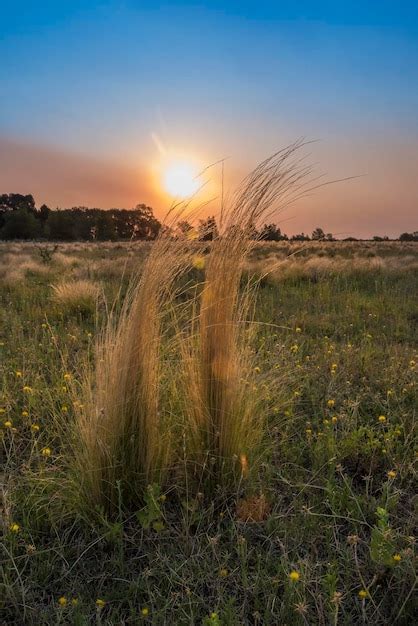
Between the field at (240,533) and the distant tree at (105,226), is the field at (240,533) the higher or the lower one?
the lower one

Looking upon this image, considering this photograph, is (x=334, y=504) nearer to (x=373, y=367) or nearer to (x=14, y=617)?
(x=14, y=617)

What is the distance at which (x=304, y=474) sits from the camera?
7.92 feet

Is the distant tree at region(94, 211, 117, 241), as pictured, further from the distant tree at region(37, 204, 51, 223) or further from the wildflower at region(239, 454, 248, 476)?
the distant tree at region(37, 204, 51, 223)

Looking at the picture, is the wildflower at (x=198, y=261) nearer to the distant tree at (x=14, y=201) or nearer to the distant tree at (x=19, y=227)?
the distant tree at (x=19, y=227)

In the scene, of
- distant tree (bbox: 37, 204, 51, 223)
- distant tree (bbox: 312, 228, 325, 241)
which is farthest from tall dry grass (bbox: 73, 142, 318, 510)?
distant tree (bbox: 37, 204, 51, 223)

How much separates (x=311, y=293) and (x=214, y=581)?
6258 millimetres

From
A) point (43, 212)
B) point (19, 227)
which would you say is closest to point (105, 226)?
point (19, 227)

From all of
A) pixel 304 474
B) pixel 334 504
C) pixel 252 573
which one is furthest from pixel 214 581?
pixel 304 474

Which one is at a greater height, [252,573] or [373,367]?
[373,367]

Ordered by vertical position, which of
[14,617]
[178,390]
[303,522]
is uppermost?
[178,390]

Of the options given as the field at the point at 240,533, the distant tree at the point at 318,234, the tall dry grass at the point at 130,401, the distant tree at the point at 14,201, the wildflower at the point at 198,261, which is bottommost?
the field at the point at 240,533

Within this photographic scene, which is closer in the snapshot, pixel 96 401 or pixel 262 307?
pixel 96 401

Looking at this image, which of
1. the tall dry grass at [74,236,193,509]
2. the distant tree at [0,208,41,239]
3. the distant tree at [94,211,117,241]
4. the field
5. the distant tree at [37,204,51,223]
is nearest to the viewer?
the field

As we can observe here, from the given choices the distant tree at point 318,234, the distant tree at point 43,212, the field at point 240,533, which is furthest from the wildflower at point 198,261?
the distant tree at point 43,212
